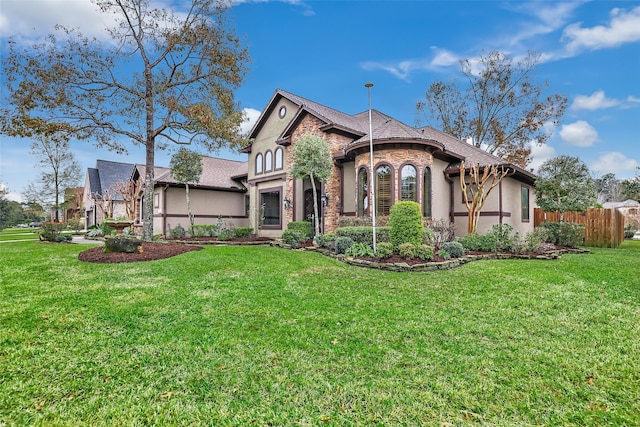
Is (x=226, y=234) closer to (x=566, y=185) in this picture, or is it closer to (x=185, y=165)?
(x=185, y=165)

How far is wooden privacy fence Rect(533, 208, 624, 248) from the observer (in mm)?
14062

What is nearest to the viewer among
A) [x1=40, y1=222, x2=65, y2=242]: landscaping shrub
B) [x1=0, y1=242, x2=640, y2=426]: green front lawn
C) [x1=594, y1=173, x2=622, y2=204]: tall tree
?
[x1=0, y1=242, x2=640, y2=426]: green front lawn

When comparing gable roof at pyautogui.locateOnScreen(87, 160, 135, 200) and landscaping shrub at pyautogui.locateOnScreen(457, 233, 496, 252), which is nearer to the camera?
landscaping shrub at pyautogui.locateOnScreen(457, 233, 496, 252)

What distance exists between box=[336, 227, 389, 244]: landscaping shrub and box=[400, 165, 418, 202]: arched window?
2.04 meters

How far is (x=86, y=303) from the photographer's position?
466 cm

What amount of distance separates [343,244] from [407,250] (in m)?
2.24

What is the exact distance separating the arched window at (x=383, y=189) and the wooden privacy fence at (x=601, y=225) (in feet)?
34.0

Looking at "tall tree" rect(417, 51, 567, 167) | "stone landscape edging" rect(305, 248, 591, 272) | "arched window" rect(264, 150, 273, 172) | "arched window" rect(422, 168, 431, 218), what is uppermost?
"tall tree" rect(417, 51, 567, 167)

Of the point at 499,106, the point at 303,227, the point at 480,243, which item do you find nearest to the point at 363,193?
the point at 303,227

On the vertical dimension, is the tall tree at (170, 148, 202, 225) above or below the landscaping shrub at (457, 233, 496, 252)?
above

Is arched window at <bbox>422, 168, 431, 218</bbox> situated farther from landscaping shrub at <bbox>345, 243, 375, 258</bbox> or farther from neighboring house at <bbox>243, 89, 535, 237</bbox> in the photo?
landscaping shrub at <bbox>345, 243, 375, 258</bbox>

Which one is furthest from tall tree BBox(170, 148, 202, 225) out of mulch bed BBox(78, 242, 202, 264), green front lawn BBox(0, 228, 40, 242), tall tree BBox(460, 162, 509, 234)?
tall tree BBox(460, 162, 509, 234)

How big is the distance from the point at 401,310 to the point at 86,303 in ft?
16.3

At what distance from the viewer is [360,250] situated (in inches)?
360
